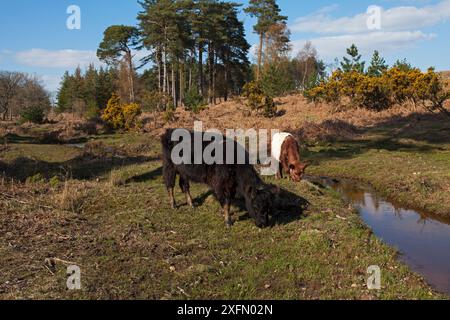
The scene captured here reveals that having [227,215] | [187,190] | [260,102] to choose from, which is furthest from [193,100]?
[227,215]

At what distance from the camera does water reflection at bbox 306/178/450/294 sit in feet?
25.5

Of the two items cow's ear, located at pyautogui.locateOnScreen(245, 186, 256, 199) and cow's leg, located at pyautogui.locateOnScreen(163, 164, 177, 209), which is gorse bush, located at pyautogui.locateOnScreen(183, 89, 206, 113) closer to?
cow's leg, located at pyautogui.locateOnScreen(163, 164, 177, 209)

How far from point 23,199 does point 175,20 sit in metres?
37.6

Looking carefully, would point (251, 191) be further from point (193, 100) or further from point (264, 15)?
point (264, 15)

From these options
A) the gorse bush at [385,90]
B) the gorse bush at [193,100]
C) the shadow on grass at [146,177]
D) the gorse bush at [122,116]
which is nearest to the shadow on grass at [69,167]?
the shadow on grass at [146,177]

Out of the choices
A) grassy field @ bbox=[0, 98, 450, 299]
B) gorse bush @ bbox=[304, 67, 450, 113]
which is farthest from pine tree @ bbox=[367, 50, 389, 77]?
grassy field @ bbox=[0, 98, 450, 299]

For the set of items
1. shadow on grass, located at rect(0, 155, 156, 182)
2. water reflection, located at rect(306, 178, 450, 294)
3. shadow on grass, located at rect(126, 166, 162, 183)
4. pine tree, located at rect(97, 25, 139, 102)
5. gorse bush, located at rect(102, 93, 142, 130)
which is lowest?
water reflection, located at rect(306, 178, 450, 294)

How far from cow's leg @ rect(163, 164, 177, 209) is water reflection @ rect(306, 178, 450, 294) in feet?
18.1

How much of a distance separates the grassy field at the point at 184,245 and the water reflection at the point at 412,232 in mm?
599

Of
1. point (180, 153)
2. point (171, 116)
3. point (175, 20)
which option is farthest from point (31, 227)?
point (175, 20)

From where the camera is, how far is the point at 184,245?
772 cm

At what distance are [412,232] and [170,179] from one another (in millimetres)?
6628

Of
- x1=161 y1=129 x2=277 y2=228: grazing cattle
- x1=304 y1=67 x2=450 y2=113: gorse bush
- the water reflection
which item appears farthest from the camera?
x1=304 y1=67 x2=450 y2=113: gorse bush

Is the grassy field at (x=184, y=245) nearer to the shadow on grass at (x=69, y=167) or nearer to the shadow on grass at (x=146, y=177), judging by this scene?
the shadow on grass at (x=146, y=177)
